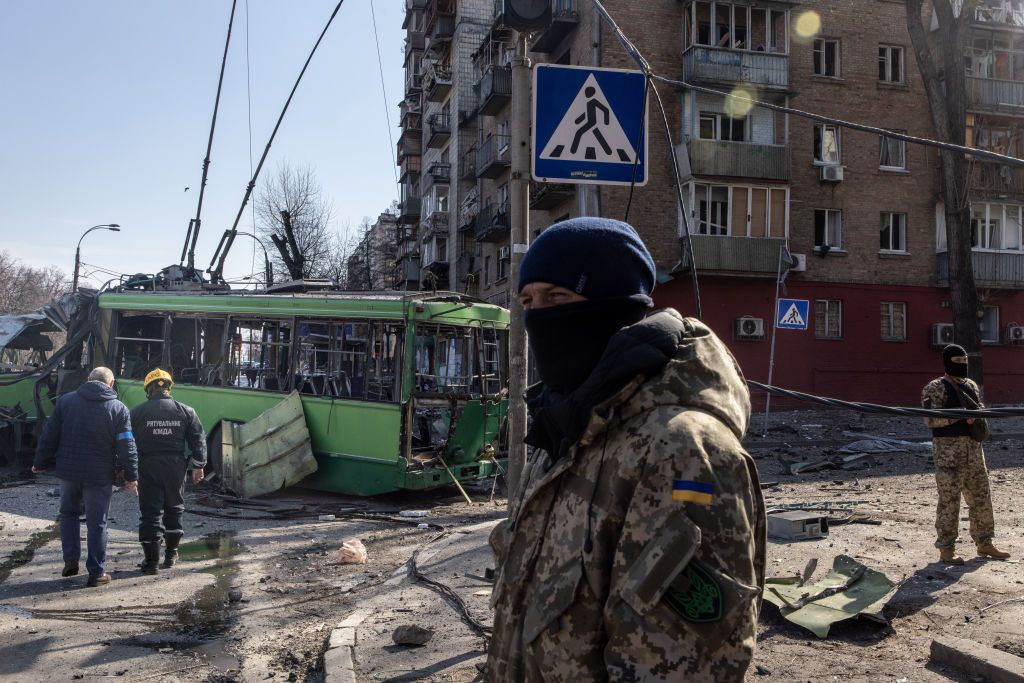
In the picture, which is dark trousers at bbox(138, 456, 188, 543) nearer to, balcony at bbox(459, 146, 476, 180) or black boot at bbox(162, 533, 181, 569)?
black boot at bbox(162, 533, 181, 569)

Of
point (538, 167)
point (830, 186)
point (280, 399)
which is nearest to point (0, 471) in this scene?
point (280, 399)

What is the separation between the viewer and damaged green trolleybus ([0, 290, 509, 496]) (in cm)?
1184

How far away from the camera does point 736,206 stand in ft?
86.7

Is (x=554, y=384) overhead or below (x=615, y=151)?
below

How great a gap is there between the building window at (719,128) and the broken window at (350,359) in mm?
17485

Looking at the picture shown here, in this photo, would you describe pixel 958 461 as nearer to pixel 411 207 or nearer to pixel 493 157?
pixel 493 157

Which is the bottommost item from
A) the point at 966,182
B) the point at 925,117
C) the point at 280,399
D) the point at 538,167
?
the point at 280,399

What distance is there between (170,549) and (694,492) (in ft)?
26.0

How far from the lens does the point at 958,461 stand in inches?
300

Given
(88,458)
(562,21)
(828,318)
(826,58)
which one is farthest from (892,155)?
(88,458)

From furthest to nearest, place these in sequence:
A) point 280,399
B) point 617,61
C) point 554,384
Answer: point 617,61
point 280,399
point 554,384

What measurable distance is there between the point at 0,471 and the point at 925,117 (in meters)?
27.8

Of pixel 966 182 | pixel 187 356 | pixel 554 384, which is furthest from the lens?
pixel 966 182

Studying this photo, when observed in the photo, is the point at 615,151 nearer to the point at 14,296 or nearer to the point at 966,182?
the point at 966,182
